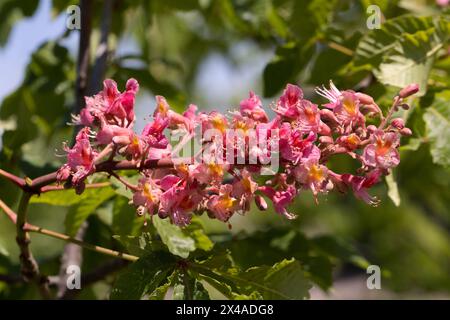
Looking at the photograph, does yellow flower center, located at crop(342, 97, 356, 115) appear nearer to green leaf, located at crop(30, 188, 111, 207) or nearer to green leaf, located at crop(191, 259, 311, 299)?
green leaf, located at crop(191, 259, 311, 299)

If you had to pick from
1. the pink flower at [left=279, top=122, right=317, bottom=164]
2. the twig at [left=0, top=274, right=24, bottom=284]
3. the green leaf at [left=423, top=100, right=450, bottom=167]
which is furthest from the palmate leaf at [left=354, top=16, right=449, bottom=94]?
the twig at [left=0, top=274, right=24, bottom=284]

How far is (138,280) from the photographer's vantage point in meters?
1.84

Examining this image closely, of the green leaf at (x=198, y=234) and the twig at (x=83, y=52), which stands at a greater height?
the twig at (x=83, y=52)

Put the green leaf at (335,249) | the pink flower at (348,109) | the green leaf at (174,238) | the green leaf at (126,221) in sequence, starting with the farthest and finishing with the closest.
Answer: the green leaf at (335,249), the green leaf at (126,221), the green leaf at (174,238), the pink flower at (348,109)

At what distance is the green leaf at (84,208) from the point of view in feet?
7.61

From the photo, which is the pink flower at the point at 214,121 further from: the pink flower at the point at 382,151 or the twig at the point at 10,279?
the twig at the point at 10,279

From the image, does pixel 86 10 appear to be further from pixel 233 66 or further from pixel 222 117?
pixel 233 66

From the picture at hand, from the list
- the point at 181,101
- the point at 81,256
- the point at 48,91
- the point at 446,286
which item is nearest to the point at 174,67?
the point at 181,101

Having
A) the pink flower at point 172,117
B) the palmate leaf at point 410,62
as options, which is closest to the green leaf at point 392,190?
the palmate leaf at point 410,62

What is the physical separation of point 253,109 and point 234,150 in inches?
5.5

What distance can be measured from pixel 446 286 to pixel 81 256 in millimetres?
4620

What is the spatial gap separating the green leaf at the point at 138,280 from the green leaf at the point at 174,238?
15cm

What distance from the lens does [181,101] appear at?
3.16 meters

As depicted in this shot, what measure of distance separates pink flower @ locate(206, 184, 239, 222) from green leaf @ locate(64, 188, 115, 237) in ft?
2.26
